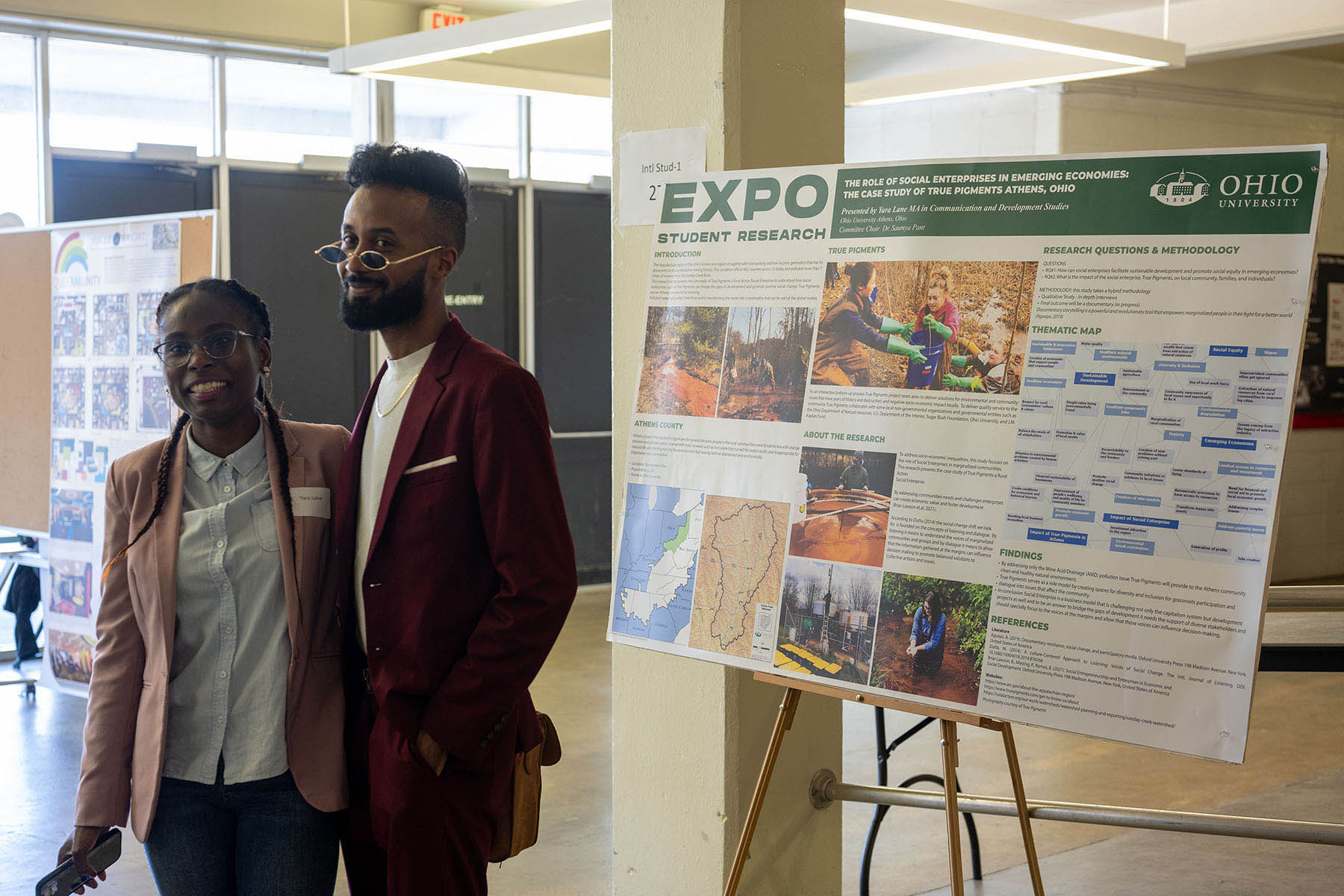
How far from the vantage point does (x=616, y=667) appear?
322cm

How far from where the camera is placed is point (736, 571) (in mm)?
2373

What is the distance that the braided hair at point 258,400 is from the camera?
6.60 ft

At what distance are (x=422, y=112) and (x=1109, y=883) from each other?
6.16 m

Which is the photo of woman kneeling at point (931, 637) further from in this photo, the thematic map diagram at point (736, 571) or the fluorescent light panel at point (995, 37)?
the fluorescent light panel at point (995, 37)

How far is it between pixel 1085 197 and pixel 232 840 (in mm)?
1731

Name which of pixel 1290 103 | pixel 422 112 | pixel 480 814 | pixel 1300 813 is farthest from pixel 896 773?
pixel 1290 103

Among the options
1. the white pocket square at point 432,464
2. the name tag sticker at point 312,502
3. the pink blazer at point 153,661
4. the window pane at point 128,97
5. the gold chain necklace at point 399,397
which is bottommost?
the pink blazer at point 153,661

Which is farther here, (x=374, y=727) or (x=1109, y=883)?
(x=1109, y=883)

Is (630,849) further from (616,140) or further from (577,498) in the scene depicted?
(577,498)

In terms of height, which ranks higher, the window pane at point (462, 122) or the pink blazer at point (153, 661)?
the window pane at point (462, 122)

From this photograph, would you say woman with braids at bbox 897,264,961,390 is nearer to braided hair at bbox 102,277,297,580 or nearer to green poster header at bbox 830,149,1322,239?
green poster header at bbox 830,149,1322,239

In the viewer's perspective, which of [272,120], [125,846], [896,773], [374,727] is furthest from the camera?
[272,120]

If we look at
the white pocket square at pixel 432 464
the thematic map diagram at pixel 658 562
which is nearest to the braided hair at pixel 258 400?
the white pocket square at pixel 432 464

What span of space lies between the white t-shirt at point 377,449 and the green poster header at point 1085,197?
840 millimetres
